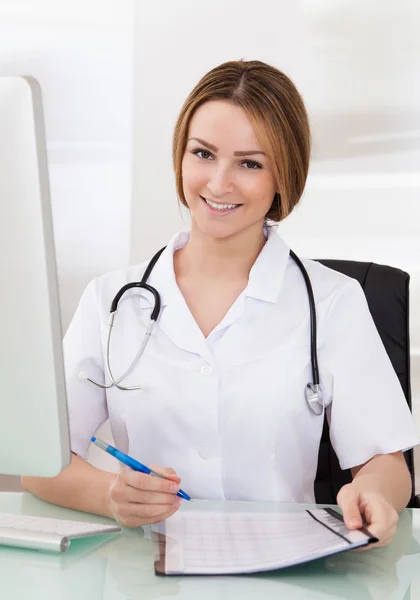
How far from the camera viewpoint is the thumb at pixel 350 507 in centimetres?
113

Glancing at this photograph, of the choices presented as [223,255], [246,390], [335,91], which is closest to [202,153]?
[223,255]

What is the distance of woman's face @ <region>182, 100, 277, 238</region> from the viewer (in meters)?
1.57

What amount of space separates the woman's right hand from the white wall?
207 cm

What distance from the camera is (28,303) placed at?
0.91 metres

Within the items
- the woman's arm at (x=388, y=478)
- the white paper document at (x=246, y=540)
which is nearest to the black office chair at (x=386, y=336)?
the woman's arm at (x=388, y=478)

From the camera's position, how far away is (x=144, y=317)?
5.38 ft

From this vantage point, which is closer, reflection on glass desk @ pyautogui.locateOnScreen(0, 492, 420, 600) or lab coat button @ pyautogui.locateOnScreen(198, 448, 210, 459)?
reflection on glass desk @ pyautogui.locateOnScreen(0, 492, 420, 600)

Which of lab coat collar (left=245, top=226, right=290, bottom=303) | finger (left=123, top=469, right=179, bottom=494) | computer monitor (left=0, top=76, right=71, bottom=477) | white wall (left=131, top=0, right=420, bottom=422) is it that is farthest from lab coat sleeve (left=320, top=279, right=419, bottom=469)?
white wall (left=131, top=0, right=420, bottom=422)

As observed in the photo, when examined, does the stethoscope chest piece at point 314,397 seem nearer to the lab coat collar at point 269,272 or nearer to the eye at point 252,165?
the lab coat collar at point 269,272

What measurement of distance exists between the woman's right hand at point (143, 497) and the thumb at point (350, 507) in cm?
23

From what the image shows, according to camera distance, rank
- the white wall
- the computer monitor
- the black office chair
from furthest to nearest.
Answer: the white wall
the black office chair
the computer monitor

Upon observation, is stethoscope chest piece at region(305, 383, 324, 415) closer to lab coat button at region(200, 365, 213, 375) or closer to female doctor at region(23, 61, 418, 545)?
female doctor at region(23, 61, 418, 545)

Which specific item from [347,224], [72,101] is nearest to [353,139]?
[347,224]

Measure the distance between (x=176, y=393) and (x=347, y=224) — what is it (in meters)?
1.74
